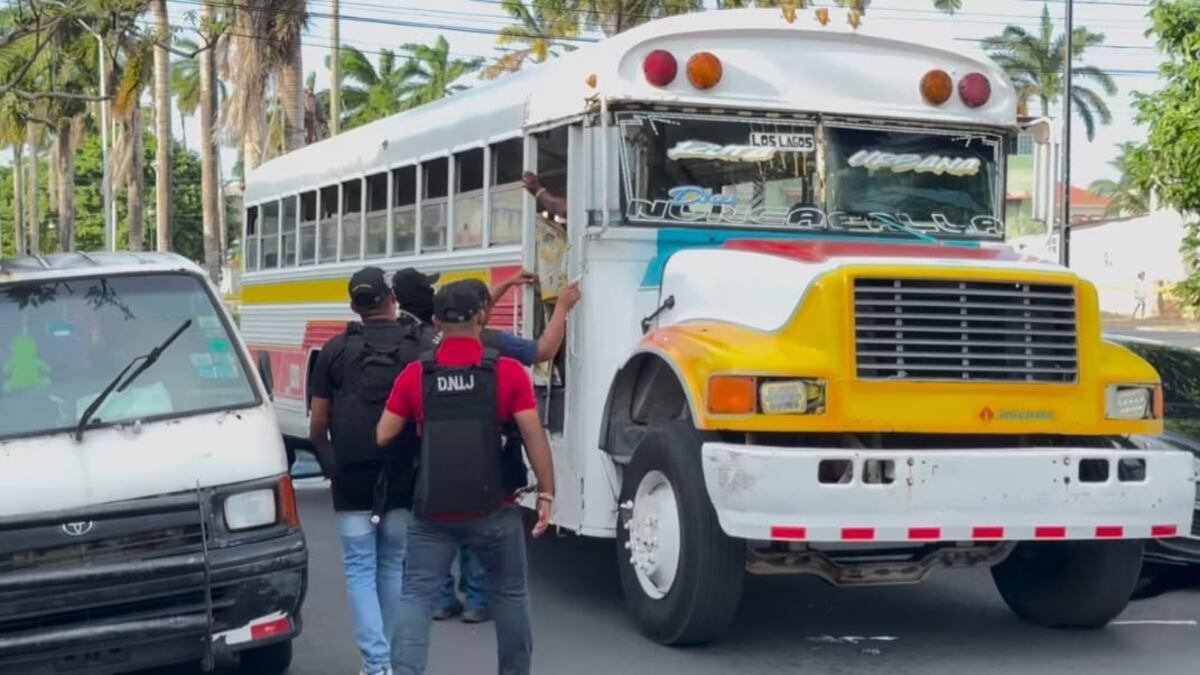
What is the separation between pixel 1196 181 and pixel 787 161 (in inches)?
248

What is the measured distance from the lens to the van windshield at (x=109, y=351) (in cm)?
673

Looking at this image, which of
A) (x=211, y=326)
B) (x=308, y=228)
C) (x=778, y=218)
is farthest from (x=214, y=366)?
(x=308, y=228)

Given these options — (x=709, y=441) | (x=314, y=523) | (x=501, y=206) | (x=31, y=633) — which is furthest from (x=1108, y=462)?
(x=314, y=523)

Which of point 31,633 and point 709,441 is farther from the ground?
point 709,441

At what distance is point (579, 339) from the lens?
8.38 meters

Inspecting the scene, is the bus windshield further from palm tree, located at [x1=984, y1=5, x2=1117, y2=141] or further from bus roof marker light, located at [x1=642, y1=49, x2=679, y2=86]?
palm tree, located at [x1=984, y1=5, x2=1117, y2=141]

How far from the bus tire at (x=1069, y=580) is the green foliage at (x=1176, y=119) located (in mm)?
6153

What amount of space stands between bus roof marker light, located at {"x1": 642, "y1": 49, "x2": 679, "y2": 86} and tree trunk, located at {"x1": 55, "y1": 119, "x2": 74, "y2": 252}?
37713 millimetres

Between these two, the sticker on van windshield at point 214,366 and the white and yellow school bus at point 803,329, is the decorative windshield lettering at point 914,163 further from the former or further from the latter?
the sticker on van windshield at point 214,366

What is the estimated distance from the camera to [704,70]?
824 cm

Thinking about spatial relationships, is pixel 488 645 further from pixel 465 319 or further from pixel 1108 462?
pixel 1108 462

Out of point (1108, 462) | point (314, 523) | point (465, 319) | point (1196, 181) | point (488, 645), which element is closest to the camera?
point (465, 319)

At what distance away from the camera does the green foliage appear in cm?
1340

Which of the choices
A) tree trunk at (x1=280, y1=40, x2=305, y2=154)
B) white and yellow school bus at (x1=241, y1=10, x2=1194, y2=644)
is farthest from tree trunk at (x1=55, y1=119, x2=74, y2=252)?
white and yellow school bus at (x1=241, y1=10, x2=1194, y2=644)
